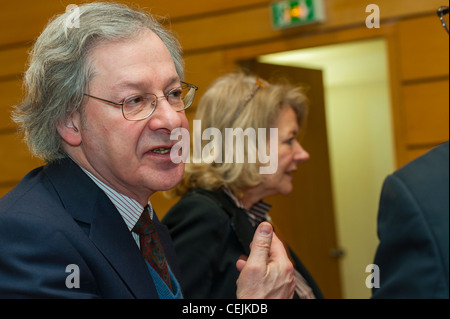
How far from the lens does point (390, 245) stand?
101 centimetres

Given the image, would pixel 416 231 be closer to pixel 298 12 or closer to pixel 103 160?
pixel 103 160

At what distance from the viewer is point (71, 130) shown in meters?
1.28

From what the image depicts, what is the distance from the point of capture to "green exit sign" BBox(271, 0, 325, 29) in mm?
3152

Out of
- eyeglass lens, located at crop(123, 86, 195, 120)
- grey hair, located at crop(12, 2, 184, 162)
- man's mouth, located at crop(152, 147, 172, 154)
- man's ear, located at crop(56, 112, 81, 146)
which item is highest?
grey hair, located at crop(12, 2, 184, 162)

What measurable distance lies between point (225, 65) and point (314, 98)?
2.01ft

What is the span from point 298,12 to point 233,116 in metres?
1.28

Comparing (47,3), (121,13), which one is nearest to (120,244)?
(121,13)

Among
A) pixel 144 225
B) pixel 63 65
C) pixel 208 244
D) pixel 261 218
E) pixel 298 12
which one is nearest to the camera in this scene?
pixel 63 65

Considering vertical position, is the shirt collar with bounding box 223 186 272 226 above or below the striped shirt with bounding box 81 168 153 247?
below

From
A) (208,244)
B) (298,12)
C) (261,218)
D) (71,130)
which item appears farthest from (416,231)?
(298,12)

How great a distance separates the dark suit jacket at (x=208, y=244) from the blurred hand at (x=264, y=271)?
0.55m

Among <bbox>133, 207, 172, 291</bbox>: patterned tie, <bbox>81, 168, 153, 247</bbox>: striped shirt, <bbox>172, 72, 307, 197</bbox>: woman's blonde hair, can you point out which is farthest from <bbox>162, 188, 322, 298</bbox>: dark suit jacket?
<bbox>81, 168, 153, 247</bbox>: striped shirt

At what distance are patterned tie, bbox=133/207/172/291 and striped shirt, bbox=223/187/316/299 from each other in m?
0.46

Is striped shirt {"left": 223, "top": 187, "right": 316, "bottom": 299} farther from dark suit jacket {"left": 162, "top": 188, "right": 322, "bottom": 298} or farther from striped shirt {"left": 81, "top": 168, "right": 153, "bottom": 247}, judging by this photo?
striped shirt {"left": 81, "top": 168, "right": 153, "bottom": 247}
